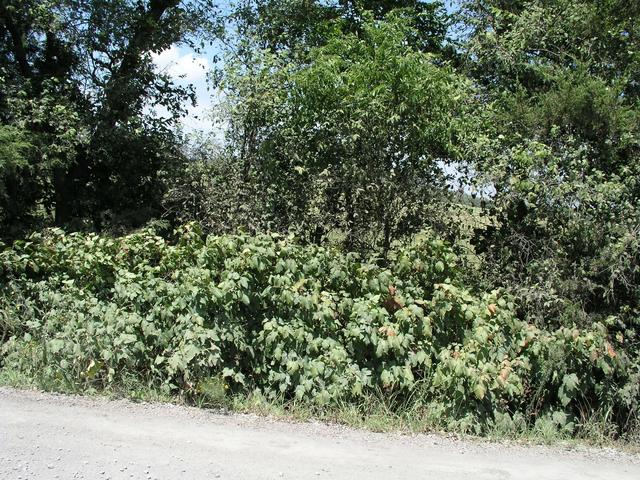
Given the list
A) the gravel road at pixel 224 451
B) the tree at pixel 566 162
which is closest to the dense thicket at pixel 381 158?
the tree at pixel 566 162

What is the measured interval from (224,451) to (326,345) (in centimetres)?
149

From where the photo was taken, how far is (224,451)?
4.61 metres

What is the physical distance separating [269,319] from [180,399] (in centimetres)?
112

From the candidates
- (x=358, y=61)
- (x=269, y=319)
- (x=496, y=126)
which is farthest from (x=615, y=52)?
(x=269, y=319)

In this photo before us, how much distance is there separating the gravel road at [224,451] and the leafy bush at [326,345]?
0.40 metres

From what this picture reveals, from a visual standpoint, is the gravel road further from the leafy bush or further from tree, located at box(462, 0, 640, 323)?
tree, located at box(462, 0, 640, 323)

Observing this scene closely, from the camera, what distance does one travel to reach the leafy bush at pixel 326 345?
18.4 feet

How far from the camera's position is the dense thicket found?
6527 mm

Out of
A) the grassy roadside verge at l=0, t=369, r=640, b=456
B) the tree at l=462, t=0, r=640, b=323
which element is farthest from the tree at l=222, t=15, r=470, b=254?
the grassy roadside verge at l=0, t=369, r=640, b=456

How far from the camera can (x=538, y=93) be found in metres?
8.41

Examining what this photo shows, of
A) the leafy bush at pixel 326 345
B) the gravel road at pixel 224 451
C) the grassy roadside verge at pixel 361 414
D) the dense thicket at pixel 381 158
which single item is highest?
the dense thicket at pixel 381 158

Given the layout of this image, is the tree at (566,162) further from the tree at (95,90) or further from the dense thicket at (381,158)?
the tree at (95,90)

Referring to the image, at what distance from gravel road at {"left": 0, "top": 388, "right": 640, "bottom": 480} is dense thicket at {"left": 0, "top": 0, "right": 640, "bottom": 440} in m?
0.64

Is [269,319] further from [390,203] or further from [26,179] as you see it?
[26,179]
